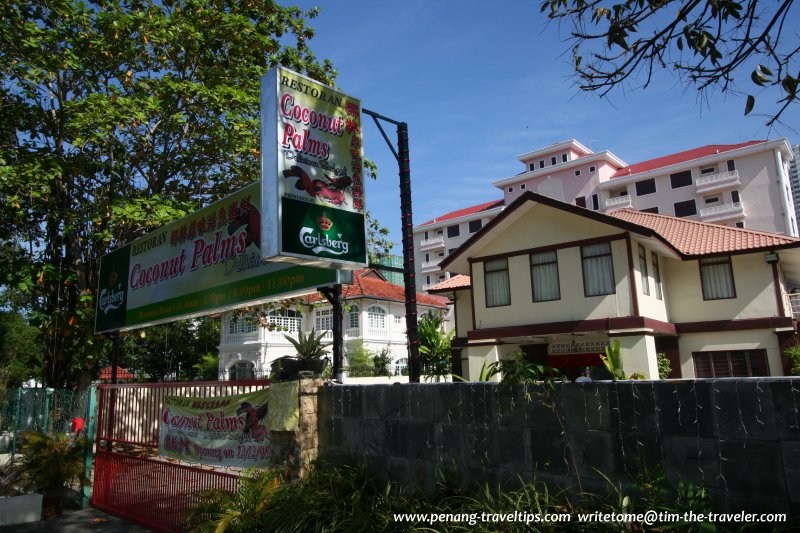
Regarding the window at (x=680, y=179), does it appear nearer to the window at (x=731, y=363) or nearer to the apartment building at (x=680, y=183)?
the apartment building at (x=680, y=183)

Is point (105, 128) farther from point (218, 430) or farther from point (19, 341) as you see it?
point (19, 341)

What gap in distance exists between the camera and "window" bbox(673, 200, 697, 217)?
165ft

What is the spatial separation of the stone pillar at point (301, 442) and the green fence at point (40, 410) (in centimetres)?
833

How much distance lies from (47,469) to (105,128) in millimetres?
7767

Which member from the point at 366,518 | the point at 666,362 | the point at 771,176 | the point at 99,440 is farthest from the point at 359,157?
the point at 771,176

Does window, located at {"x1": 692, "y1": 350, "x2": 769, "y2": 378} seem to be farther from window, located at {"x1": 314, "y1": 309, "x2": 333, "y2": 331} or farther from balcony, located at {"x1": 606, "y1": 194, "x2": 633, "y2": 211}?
balcony, located at {"x1": 606, "y1": 194, "x2": 633, "y2": 211}

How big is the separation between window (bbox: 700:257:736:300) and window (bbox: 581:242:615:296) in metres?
4.70

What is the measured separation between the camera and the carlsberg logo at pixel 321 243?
681 cm

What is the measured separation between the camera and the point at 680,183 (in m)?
51.0

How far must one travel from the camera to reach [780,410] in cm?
384

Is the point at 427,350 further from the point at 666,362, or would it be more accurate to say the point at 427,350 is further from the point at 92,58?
the point at 92,58

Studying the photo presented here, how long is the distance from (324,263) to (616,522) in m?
4.25

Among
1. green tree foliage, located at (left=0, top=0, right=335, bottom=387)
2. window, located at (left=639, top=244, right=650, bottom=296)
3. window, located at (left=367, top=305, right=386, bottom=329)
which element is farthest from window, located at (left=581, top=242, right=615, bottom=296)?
Result: window, located at (left=367, top=305, right=386, bottom=329)

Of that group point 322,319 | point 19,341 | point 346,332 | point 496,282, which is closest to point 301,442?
point 496,282
